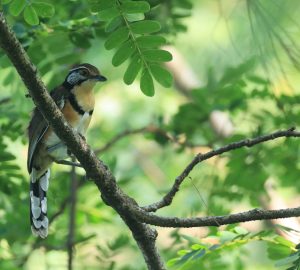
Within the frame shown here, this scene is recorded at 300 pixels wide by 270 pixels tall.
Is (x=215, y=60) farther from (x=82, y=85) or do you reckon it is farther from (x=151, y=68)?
(x=151, y=68)

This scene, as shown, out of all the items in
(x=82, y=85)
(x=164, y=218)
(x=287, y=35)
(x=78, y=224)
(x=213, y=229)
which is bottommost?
(x=164, y=218)

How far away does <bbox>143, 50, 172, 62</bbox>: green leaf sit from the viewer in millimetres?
3434

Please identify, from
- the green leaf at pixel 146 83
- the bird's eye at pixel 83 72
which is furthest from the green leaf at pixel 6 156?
the green leaf at pixel 146 83

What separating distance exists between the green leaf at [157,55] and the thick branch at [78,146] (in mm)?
570

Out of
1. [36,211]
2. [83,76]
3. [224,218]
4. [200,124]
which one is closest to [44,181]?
[36,211]

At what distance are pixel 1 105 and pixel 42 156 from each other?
0.48 metres

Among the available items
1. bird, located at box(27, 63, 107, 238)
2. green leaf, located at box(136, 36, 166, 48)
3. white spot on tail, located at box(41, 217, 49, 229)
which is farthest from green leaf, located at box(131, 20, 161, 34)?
white spot on tail, located at box(41, 217, 49, 229)

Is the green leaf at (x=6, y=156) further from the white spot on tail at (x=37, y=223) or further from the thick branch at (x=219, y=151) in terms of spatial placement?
the thick branch at (x=219, y=151)

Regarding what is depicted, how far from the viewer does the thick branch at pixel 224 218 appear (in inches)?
110

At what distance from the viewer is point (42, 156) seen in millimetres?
4777

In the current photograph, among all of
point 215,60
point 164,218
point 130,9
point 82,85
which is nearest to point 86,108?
point 82,85

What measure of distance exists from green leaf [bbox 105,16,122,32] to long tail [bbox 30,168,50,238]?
1.71m

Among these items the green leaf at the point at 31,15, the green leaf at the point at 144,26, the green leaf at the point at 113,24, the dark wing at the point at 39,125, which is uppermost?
the dark wing at the point at 39,125

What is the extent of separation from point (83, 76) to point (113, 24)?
142 cm
